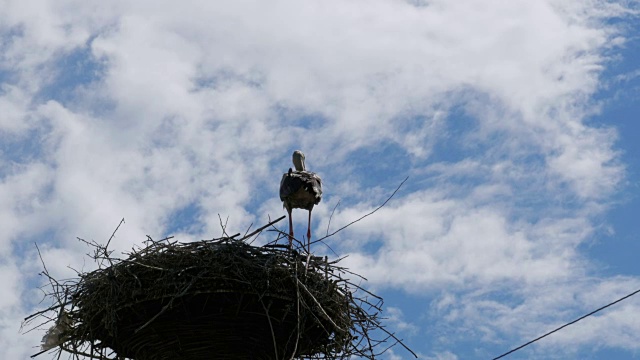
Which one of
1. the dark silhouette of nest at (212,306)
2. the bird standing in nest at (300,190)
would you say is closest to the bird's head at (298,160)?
the bird standing in nest at (300,190)

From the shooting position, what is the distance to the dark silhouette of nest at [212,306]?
6918mm

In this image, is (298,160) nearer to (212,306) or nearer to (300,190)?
(300,190)

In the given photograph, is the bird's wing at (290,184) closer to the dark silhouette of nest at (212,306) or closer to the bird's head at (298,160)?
the bird's head at (298,160)

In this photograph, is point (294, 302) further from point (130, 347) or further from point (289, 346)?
point (130, 347)

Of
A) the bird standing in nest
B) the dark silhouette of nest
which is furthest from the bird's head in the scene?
the dark silhouette of nest

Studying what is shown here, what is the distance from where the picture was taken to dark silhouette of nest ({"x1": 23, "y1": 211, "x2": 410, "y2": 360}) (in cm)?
692

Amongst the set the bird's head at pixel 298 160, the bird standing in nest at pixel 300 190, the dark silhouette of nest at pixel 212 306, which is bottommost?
the dark silhouette of nest at pixel 212 306

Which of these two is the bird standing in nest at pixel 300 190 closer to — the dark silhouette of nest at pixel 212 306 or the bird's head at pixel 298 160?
the bird's head at pixel 298 160

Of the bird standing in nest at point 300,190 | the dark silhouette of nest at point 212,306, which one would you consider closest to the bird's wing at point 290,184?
the bird standing in nest at point 300,190

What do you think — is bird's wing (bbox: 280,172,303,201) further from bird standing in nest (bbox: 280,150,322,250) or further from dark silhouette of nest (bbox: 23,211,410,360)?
dark silhouette of nest (bbox: 23,211,410,360)

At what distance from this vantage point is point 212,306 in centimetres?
703

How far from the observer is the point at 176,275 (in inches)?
273

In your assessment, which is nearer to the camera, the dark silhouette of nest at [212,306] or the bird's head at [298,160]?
the dark silhouette of nest at [212,306]

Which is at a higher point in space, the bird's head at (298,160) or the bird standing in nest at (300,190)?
the bird's head at (298,160)
